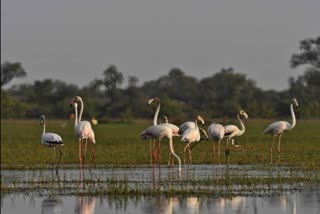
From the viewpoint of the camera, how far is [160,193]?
13.7m

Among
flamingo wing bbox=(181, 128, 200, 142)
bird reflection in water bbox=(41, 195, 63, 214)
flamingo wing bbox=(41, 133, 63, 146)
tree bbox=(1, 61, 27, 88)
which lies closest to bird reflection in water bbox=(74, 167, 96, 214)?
bird reflection in water bbox=(41, 195, 63, 214)

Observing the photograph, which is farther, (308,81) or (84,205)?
(308,81)

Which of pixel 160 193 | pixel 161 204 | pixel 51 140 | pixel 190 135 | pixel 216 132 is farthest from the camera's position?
pixel 216 132

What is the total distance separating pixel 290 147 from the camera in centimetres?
2736

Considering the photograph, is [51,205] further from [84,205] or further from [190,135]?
[190,135]

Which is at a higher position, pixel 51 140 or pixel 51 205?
pixel 51 140

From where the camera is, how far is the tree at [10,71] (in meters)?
95.6

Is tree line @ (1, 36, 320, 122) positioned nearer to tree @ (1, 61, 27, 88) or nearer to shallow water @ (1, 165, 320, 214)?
tree @ (1, 61, 27, 88)

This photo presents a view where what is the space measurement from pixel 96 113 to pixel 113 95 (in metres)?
5.21

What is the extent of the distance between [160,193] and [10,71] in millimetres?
84287

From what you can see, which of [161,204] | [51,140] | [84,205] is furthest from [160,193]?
[51,140]

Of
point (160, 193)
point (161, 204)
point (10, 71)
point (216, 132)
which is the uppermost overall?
point (10, 71)

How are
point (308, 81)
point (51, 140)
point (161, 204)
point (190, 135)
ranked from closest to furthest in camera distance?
point (161, 204) < point (190, 135) < point (51, 140) < point (308, 81)

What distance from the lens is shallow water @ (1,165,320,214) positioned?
40.1 feet
